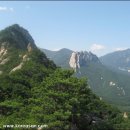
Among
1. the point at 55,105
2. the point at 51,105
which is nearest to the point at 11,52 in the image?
the point at 55,105

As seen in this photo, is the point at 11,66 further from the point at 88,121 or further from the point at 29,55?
the point at 88,121

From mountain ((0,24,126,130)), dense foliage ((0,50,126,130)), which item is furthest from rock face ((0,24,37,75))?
dense foliage ((0,50,126,130))

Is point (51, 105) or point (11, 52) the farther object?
point (11, 52)

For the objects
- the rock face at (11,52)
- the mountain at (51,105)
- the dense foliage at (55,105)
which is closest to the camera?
the mountain at (51,105)

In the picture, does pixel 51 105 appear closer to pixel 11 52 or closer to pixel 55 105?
pixel 55 105

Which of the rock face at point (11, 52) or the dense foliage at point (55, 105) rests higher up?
the rock face at point (11, 52)

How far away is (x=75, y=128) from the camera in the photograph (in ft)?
152

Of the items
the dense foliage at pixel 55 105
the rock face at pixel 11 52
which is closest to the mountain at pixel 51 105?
the dense foliage at pixel 55 105

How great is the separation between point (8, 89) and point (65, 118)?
18.1 metres

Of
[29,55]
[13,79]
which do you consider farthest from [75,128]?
[29,55]

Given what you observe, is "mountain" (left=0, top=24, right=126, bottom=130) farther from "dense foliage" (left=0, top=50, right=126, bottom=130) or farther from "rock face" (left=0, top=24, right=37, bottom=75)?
"rock face" (left=0, top=24, right=37, bottom=75)

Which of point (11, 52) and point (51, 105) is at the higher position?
point (11, 52)

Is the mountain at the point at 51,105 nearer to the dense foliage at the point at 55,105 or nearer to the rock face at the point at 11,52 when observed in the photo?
the dense foliage at the point at 55,105

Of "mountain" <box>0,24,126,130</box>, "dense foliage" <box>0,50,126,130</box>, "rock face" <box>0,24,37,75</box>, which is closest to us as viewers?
"mountain" <box>0,24,126,130</box>
